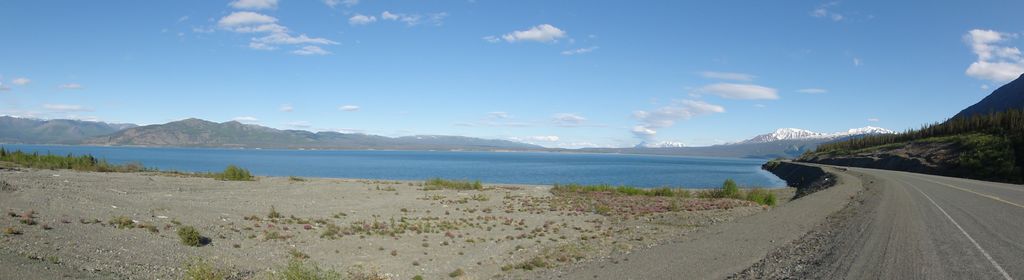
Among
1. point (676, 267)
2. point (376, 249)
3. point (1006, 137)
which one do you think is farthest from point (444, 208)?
point (1006, 137)

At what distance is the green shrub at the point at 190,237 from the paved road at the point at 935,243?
15.7 m

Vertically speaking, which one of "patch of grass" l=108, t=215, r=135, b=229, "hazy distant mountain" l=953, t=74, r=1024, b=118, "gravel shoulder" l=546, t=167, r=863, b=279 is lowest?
"gravel shoulder" l=546, t=167, r=863, b=279

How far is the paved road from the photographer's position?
36.2ft

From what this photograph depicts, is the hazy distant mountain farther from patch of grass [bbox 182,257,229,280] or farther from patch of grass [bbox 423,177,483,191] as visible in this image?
patch of grass [bbox 182,257,229,280]

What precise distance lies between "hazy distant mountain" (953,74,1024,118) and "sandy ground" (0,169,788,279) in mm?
178318

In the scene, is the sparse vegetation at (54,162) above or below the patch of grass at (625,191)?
above

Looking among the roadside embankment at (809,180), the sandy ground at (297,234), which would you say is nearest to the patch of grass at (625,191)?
the roadside embankment at (809,180)

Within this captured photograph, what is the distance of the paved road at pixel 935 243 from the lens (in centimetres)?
1102

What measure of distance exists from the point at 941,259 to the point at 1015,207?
49.2 feet

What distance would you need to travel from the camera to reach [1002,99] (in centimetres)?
17450

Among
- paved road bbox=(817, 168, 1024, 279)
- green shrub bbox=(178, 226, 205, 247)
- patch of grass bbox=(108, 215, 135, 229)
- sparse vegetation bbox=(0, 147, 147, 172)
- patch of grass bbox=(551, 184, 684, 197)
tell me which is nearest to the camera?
paved road bbox=(817, 168, 1024, 279)

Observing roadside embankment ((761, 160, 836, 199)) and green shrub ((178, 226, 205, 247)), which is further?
roadside embankment ((761, 160, 836, 199))

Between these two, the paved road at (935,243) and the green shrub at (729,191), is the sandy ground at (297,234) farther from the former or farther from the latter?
the green shrub at (729,191)

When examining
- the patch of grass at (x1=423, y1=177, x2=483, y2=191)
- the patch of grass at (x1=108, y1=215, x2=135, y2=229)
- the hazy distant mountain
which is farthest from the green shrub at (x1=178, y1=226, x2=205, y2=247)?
the hazy distant mountain
